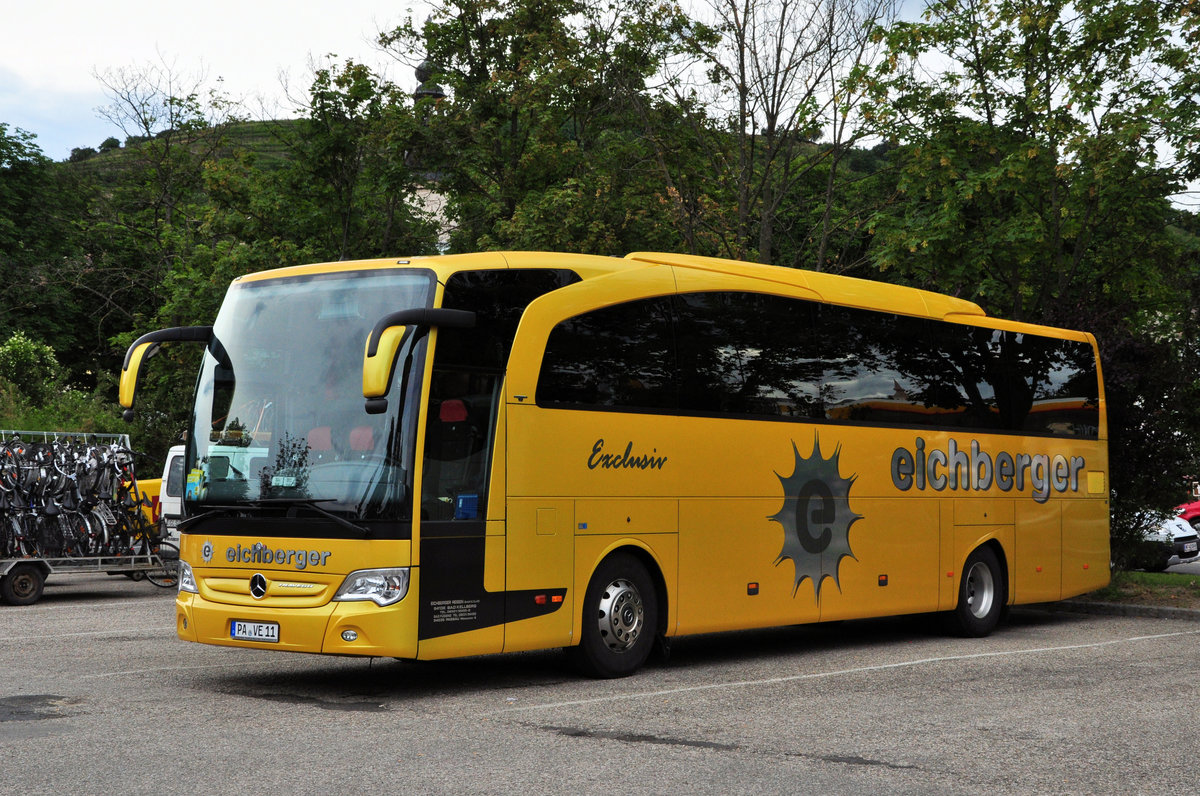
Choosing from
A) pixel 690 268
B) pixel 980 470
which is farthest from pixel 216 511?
pixel 980 470

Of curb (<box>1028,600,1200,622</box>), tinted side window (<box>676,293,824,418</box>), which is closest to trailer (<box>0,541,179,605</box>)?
tinted side window (<box>676,293,824,418</box>)

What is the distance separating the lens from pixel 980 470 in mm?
15586

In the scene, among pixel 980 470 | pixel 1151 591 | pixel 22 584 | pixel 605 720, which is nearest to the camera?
pixel 605 720

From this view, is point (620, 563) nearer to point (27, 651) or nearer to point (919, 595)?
point (919, 595)

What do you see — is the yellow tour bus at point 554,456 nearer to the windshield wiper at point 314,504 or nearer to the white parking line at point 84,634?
the windshield wiper at point 314,504

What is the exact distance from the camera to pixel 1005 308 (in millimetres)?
24094

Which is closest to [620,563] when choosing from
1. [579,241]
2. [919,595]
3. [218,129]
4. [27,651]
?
[919,595]

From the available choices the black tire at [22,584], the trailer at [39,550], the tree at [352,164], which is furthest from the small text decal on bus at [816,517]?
the tree at [352,164]

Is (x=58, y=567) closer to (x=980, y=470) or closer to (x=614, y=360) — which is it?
(x=614, y=360)

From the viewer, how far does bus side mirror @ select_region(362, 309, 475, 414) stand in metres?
8.93

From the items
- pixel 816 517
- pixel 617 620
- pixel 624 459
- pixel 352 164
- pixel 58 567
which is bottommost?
pixel 58 567

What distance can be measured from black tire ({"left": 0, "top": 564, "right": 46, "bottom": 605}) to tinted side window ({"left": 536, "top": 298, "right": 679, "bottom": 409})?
35.6 ft

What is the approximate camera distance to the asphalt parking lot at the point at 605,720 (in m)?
7.02

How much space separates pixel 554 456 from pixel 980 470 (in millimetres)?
6689
